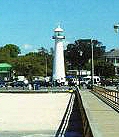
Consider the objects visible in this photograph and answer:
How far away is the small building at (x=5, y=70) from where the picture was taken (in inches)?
5453

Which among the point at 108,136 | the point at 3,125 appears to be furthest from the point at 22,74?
the point at 108,136

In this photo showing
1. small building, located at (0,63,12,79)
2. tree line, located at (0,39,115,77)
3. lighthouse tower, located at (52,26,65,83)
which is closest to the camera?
lighthouse tower, located at (52,26,65,83)

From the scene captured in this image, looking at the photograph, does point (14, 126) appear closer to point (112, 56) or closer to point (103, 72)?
point (103, 72)

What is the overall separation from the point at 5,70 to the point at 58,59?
43.6 meters

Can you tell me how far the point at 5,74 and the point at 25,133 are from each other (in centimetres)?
12941

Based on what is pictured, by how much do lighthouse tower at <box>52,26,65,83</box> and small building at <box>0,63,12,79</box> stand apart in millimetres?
40038

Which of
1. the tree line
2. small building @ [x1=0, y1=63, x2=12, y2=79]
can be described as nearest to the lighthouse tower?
the tree line

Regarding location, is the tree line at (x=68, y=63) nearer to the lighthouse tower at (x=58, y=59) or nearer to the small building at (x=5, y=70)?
the small building at (x=5, y=70)

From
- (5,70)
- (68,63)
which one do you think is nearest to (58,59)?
(5,70)

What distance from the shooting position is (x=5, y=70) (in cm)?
13962

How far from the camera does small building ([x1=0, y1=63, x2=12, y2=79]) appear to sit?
138500mm

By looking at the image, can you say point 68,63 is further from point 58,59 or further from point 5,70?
point 58,59

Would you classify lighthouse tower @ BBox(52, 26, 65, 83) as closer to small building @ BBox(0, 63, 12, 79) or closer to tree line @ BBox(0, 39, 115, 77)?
tree line @ BBox(0, 39, 115, 77)

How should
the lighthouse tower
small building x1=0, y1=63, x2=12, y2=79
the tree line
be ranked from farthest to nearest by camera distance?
the tree line, small building x1=0, y1=63, x2=12, y2=79, the lighthouse tower
